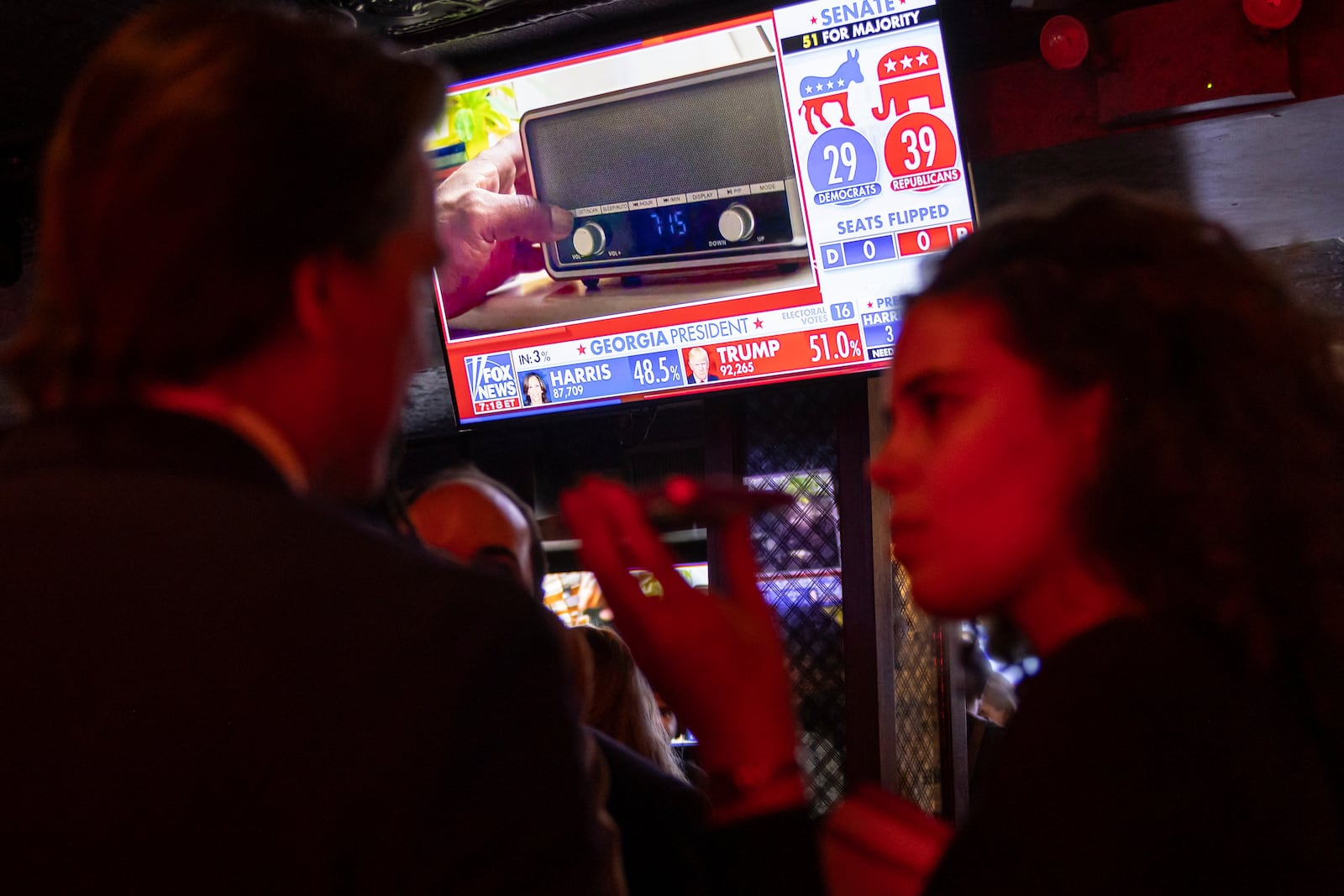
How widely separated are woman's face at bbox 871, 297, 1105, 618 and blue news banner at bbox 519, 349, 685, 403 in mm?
1668

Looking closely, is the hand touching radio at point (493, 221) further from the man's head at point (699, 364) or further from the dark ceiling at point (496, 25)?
the man's head at point (699, 364)

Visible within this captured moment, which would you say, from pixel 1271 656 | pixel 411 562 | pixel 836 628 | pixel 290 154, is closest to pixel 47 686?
pixel 411 562

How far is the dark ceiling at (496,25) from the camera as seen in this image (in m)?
2.53

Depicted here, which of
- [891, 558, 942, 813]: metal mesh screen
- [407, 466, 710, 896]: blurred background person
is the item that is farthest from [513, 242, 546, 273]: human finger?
[891, 558, 942, 813]: metal mesh screen

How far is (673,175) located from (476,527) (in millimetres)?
1292

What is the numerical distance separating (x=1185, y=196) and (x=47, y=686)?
305cm

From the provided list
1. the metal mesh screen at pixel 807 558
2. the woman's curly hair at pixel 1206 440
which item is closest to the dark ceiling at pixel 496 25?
the metal mesh screen at pixel 807 558

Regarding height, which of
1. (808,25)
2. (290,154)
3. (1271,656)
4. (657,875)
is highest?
(808,25)

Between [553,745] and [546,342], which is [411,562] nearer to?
[553,745]

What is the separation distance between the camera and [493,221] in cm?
275

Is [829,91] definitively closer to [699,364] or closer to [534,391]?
[699,364]

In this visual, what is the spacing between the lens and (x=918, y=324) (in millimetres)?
1017

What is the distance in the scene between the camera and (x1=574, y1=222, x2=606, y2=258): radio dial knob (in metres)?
2.67

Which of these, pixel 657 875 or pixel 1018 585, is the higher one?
pixel 1018 585
